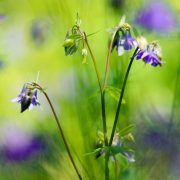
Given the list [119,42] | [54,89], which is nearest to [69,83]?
[54,89]

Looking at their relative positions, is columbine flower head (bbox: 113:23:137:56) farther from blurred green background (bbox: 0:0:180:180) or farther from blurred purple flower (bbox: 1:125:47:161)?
blurred purple flower (bbox: 1:125:47:161)

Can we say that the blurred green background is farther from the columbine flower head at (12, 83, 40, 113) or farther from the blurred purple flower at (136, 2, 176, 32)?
the columbine flower head at (12, 83, 40, 113)

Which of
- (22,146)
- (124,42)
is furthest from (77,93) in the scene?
(124,42)

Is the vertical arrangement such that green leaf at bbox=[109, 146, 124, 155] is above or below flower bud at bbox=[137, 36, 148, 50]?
below

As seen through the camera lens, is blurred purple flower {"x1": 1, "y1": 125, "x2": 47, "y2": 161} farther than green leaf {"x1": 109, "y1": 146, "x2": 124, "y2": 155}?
Yes

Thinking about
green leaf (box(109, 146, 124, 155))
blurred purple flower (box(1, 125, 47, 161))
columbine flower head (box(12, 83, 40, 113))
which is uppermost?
columbine flower head (box(12, 83, 40, 113))

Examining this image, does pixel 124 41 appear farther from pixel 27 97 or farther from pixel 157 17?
pixel 157 17

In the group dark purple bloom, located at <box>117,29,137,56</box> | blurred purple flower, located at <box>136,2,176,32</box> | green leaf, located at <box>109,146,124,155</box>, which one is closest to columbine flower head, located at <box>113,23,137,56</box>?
dark purple bloom, located at <box>117,29,137,56</box>

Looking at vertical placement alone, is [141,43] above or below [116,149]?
above

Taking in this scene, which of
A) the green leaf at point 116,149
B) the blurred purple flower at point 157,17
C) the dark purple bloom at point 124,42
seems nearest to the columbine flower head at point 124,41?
the dark purple bloom at point 124,42
